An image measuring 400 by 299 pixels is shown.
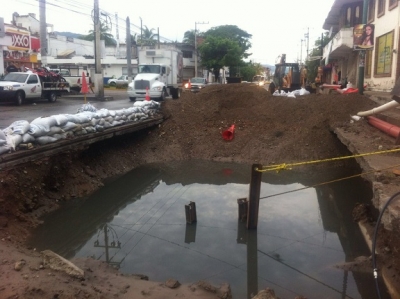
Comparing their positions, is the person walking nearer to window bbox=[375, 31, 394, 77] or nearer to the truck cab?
window bbox=[375, 31, 394, 77]

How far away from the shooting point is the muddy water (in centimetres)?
560

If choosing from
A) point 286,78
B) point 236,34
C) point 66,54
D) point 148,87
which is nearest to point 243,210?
point 148,87

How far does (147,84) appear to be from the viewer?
23.9m

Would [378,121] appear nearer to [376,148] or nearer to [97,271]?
[376,148]

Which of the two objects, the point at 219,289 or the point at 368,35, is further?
the point at 368,35

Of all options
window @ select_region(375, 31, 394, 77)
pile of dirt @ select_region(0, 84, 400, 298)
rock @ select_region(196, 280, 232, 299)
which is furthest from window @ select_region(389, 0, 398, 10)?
rock @ select_region(196, 280, 232, 299)

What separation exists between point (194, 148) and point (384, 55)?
433 inches

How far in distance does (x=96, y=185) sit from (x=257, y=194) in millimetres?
4032

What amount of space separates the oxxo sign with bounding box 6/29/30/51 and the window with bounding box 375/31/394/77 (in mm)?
20698

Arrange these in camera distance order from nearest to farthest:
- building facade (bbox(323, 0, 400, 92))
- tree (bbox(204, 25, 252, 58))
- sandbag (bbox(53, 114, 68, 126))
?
sandbag (bbox(53, 114, 68, 126)) < building facade (bbox(323, 0, 400, 92)) < tree (bbox(204, 25, 252, 58))

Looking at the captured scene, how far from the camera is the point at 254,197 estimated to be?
6984 millimetres

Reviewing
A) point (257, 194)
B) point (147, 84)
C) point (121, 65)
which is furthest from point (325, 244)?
point (121, 65)

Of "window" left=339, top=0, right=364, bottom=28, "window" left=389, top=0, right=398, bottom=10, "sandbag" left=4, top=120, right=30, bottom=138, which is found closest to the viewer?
"sandbag" left=4, top=120, right=30, bottom=138

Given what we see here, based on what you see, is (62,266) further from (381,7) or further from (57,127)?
(381,7)
